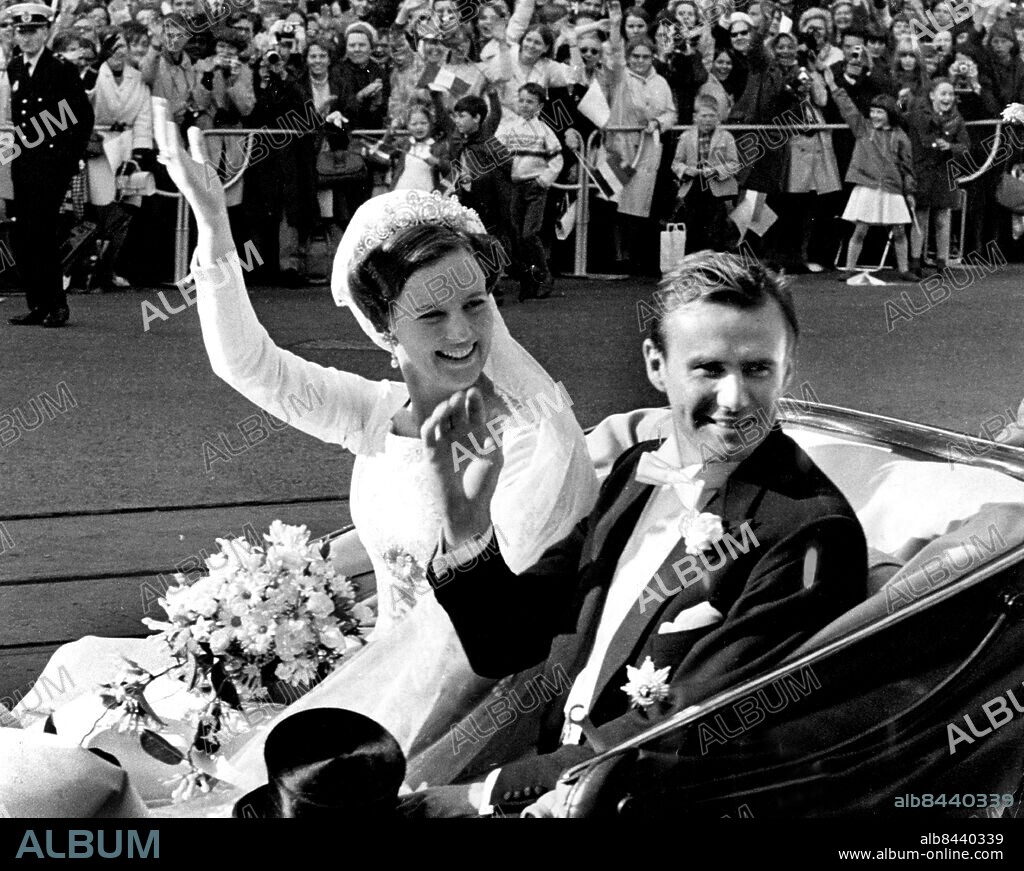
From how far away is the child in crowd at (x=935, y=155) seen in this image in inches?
117

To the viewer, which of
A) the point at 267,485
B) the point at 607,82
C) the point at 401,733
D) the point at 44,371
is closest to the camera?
the point at 401,733

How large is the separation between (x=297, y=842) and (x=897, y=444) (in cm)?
109

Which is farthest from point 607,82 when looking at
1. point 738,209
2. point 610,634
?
point 610,634

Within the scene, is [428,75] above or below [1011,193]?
above

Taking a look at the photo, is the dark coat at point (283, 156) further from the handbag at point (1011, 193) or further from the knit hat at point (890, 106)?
the handbag at point (1011, 193)

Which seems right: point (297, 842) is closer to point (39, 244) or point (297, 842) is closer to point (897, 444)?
point (897, 444)

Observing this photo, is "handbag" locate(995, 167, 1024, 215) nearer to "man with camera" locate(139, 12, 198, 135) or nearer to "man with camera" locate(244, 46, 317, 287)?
"man with camera" locate(244, 46, 317, 287)

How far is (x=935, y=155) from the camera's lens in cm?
296

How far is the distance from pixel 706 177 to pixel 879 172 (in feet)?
1.30

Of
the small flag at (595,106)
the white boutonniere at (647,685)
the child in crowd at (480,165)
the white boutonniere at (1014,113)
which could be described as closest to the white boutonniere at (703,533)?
the white boutonniere at (647,685)

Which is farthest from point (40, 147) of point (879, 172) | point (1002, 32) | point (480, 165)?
point (1002, 32)

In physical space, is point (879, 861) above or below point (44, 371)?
below

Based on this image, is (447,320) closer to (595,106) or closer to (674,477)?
(674,477)

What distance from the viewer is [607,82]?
2859 millimetres
